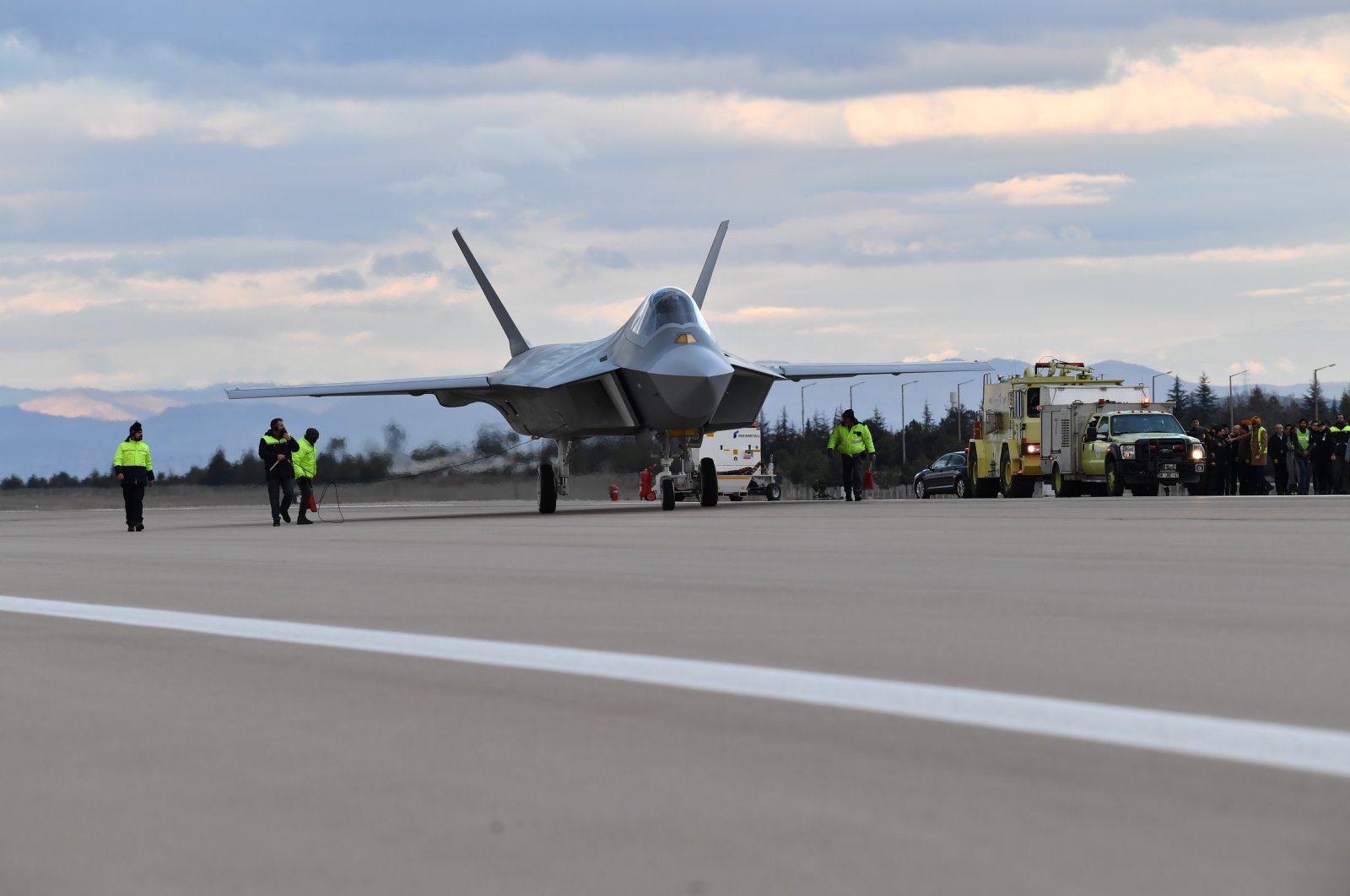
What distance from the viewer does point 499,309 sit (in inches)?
1253

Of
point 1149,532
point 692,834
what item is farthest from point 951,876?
point 1149,532

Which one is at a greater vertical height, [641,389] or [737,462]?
[641,389]

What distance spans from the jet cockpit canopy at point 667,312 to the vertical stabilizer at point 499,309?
8.49m

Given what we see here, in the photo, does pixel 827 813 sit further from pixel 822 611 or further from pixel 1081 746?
pixel 822 611

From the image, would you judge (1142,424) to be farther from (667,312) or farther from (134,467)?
(134,467)

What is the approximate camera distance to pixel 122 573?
11562mm

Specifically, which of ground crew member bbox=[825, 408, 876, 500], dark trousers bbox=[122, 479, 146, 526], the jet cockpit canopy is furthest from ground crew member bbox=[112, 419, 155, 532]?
ground crew member bbox=[825, 408, 876, 500]

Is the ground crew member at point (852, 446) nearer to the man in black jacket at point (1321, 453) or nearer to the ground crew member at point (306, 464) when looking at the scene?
the ground crew member at point (306, 464)

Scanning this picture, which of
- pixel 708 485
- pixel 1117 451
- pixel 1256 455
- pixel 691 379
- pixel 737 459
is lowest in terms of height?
pixel 708 485

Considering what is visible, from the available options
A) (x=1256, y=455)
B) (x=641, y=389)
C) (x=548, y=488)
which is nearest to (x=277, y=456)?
(x=548, y=488)

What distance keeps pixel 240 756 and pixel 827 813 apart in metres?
1.72

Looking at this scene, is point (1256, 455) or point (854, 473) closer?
point (854, 473)

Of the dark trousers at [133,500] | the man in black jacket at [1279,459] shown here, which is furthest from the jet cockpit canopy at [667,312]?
the man in black jacket at [1279,459]

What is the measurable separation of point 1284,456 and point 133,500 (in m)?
23.3
